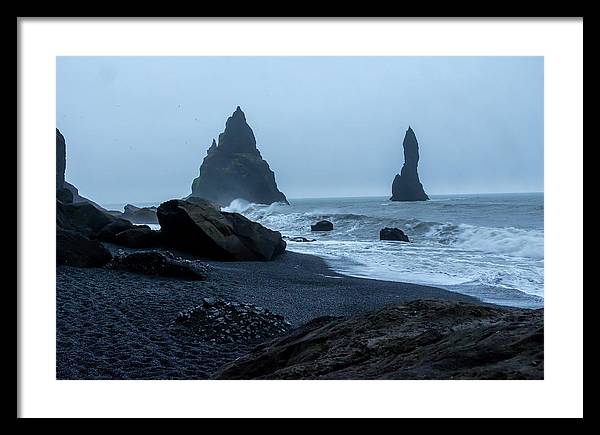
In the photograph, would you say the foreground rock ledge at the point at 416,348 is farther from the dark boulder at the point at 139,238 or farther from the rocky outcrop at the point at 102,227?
the rocky outcrop at the point at 102,227

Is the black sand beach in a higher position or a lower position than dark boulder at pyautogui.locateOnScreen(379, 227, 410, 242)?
lower

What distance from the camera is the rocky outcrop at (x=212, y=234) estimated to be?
504 inches

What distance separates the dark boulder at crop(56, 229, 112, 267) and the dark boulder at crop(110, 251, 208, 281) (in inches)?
12.1

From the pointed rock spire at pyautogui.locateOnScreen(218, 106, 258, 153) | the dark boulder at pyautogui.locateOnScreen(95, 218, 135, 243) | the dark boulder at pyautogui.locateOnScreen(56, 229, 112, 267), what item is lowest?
the dark boulder at pyautogui.locateOnScreen(56, 229, 112, 267)

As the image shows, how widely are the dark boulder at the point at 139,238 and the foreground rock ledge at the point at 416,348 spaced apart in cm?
1031

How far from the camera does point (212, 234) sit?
42.2ft

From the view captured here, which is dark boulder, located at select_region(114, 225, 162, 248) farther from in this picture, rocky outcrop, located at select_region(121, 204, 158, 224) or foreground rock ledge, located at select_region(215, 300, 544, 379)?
rocky outcrop, located at select_region(121, 204, 158, 224)

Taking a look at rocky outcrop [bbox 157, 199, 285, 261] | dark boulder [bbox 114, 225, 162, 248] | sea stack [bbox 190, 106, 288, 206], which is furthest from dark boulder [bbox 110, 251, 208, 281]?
sea stack [bbox 190, 106, 288, 206]

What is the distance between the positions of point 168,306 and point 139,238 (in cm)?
752

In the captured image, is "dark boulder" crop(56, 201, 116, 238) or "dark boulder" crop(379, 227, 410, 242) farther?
"dark boulder" crop(379, 227, 410, 242)

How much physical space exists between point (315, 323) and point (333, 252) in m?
11.7


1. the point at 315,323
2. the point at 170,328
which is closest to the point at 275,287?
the point at 170,328

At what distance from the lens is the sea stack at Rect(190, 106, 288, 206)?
2921 inches
